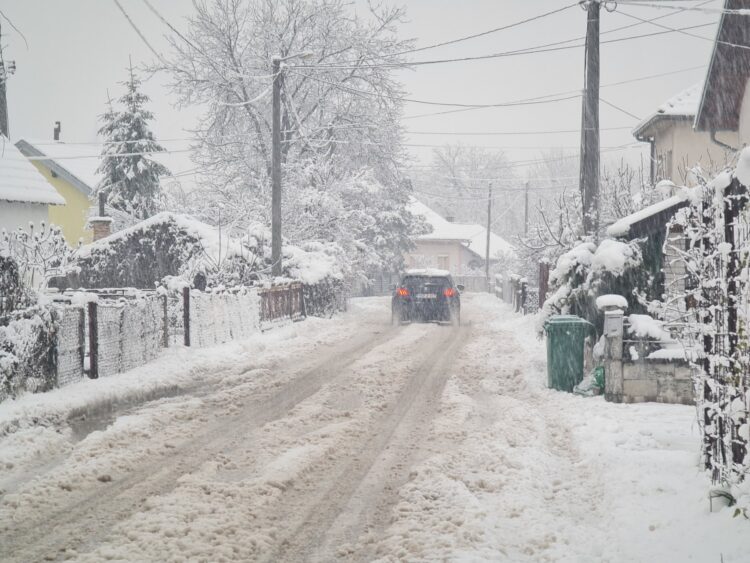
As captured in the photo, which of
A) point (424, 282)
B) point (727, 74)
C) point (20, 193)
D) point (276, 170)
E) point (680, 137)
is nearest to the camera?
point (727, 74)

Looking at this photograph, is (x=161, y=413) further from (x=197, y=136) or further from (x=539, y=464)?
(x=197, y=136)

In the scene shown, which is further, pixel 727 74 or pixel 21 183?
pixel 21 183

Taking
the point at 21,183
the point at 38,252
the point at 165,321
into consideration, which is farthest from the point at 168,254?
the point at 38,252

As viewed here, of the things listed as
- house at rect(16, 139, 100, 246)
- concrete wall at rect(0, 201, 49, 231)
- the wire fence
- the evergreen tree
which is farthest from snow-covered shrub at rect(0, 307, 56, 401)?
house at rect(16, 139, 100, 246)

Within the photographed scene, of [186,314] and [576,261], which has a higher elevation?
[576,261]

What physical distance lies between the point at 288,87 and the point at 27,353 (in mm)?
27930

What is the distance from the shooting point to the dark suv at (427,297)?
24.3 metres

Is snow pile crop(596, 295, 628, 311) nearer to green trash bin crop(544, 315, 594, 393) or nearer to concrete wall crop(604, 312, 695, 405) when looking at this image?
concrete wall crop(604, 312, 695, 405)

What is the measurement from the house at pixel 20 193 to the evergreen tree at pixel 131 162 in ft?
35.5

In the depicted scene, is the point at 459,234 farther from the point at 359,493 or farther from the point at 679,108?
the point at 359,493

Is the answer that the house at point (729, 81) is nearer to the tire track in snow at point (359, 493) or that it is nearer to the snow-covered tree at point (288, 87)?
the tire track in snow at point (359, 493)

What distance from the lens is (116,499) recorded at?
6.54 meters

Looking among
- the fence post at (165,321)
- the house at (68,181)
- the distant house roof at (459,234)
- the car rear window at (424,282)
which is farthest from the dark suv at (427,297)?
the distant house roof at (459,234)

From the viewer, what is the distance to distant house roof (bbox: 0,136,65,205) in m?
24.0
